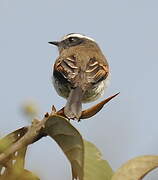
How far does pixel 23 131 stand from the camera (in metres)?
1.78

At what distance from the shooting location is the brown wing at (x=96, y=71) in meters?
4.90

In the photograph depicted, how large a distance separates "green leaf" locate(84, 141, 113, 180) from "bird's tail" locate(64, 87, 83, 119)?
1.38 m

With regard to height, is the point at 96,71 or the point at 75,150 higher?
the point at 75,150

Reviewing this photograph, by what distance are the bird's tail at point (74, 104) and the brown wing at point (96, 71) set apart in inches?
9.5

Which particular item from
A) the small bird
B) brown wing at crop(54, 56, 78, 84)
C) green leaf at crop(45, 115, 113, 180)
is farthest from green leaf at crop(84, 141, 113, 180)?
brown wing at crop(54, 56, 78, 84)

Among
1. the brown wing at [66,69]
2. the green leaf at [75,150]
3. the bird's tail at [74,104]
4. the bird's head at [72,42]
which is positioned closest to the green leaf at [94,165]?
the green leaf at [75,150]

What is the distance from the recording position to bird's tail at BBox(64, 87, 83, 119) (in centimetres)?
333

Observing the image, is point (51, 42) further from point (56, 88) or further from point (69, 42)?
point (56, 88)

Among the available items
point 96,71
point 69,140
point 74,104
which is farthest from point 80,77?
point 69,140

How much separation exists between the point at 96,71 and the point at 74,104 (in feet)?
3.95

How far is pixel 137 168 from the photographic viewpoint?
5.32 feet

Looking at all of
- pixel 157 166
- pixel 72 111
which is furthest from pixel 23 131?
pixel 72 111

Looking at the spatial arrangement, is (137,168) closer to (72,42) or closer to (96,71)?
(96,71)

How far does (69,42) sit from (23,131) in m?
5.33
